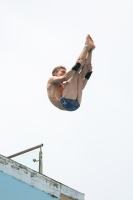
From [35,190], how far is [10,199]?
689 millimetres

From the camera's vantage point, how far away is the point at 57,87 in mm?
10156

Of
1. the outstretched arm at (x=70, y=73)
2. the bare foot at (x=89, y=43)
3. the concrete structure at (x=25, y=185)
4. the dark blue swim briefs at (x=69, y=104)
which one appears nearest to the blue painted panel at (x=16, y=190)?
the concrete structure at (x=25, y=185)

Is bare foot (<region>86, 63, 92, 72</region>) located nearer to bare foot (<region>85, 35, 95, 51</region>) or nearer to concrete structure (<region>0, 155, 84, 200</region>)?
bare foot (<region>85, 35, 95, 51</region>)

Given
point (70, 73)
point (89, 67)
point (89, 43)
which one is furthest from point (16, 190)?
point (89, 43)

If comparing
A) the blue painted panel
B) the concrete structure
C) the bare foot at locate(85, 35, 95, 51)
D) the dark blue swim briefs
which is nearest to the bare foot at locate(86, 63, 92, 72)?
the bare foot at locate(85, 35, 95, 51)

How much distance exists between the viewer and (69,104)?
32.8 feet

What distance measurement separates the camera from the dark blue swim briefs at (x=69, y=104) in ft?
32.7

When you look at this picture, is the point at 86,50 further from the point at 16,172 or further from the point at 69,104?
the point at 16,172

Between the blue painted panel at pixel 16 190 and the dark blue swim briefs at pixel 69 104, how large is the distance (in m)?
1.87

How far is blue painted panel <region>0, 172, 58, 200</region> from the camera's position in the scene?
10.2m

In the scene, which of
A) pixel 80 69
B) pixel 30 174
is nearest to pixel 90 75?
pixel 80 69

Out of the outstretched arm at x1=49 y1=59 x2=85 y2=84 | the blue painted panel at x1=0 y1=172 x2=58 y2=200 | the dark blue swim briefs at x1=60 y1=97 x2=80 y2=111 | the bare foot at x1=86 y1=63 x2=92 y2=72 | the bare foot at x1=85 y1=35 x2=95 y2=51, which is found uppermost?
the bare foot at x1=85 y1=35 x2=95 y2=51

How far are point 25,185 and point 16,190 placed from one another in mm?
275

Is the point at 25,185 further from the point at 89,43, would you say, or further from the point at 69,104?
the point at 89,43
